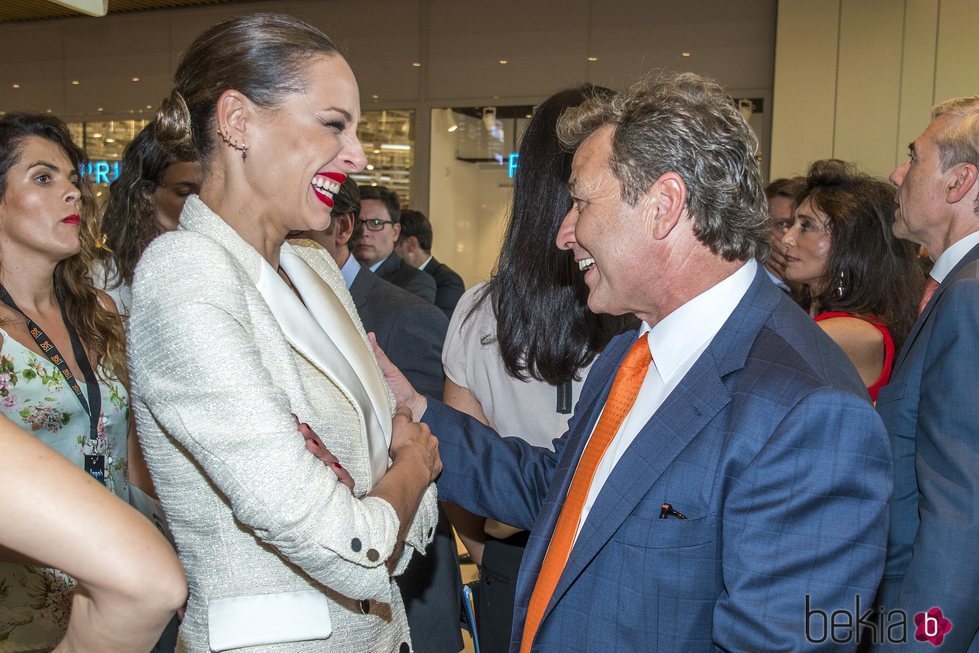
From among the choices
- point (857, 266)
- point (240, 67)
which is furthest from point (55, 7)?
point (240, 67)

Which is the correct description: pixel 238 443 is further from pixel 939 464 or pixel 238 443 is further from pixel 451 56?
pixel 451 56

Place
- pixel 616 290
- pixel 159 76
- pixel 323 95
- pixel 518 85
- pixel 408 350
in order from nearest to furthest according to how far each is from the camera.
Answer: pixel 323 95 < pixel 616 290 < pixel 408 350 < pixel 518 85 < pixel 159 76

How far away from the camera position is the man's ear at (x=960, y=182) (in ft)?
8.14

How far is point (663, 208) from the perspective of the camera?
1.65 m

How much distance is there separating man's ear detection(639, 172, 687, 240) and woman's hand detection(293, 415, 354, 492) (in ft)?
2.34

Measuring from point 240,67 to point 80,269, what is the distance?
1.82 metres

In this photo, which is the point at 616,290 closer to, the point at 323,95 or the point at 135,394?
the point at 323,95

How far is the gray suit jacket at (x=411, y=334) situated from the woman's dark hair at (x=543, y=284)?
0.60 meters

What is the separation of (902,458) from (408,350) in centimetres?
153

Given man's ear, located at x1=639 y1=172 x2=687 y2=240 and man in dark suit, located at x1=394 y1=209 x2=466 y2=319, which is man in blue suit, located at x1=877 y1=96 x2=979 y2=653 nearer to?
man's ear, located at x1=639 y1=172 x2=687 y2=240

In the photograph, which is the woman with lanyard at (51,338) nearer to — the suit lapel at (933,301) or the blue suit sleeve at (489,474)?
the blue suit sleeve at (489,474)

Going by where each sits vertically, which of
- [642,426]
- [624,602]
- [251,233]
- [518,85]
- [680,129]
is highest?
[518,85]

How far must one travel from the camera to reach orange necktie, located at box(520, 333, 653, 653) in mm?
1624

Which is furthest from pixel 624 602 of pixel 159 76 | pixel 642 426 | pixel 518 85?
pixel 159 76
